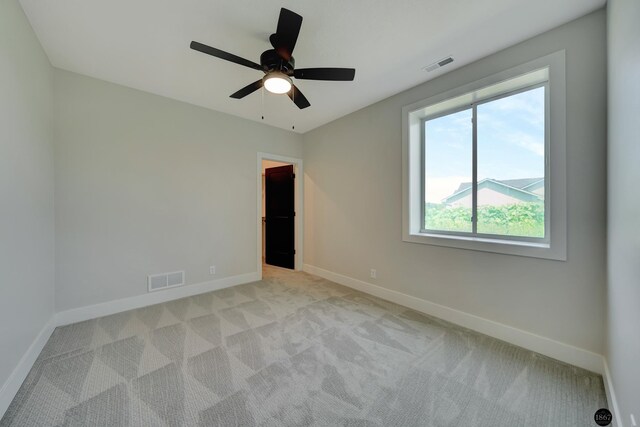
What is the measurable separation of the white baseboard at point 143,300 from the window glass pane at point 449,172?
3018 mm

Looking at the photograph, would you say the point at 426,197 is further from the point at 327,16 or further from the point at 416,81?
the point at 327,16

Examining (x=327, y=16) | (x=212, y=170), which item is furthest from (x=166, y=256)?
(x=327, y=16)

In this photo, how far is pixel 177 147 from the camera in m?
3.32

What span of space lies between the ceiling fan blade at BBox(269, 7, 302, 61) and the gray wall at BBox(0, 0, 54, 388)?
1.74m

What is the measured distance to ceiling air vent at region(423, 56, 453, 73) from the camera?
2.39m

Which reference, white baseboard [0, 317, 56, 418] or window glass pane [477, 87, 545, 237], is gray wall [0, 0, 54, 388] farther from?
window glass pane [477, 87, 545, 237]

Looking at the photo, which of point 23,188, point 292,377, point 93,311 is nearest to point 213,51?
point 23,188

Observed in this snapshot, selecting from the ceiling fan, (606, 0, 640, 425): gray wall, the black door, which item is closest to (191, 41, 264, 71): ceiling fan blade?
the ceiling fan

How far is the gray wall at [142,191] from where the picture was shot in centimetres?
262

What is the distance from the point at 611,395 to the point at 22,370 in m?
3.96

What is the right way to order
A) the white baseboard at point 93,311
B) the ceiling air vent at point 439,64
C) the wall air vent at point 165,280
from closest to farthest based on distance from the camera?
1. the white baseboard at point 93,311
2. the ceiling air vent at point 439,64
3. the wall air vent at point 165,280

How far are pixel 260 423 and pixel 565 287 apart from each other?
8.19 ft

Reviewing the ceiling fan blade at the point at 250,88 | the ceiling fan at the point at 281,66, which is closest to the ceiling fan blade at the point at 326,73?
the ceiling fan at the point at 281,66

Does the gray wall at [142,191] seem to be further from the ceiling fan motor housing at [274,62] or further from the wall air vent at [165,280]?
the ceiling fan motor housing at [274,62]
